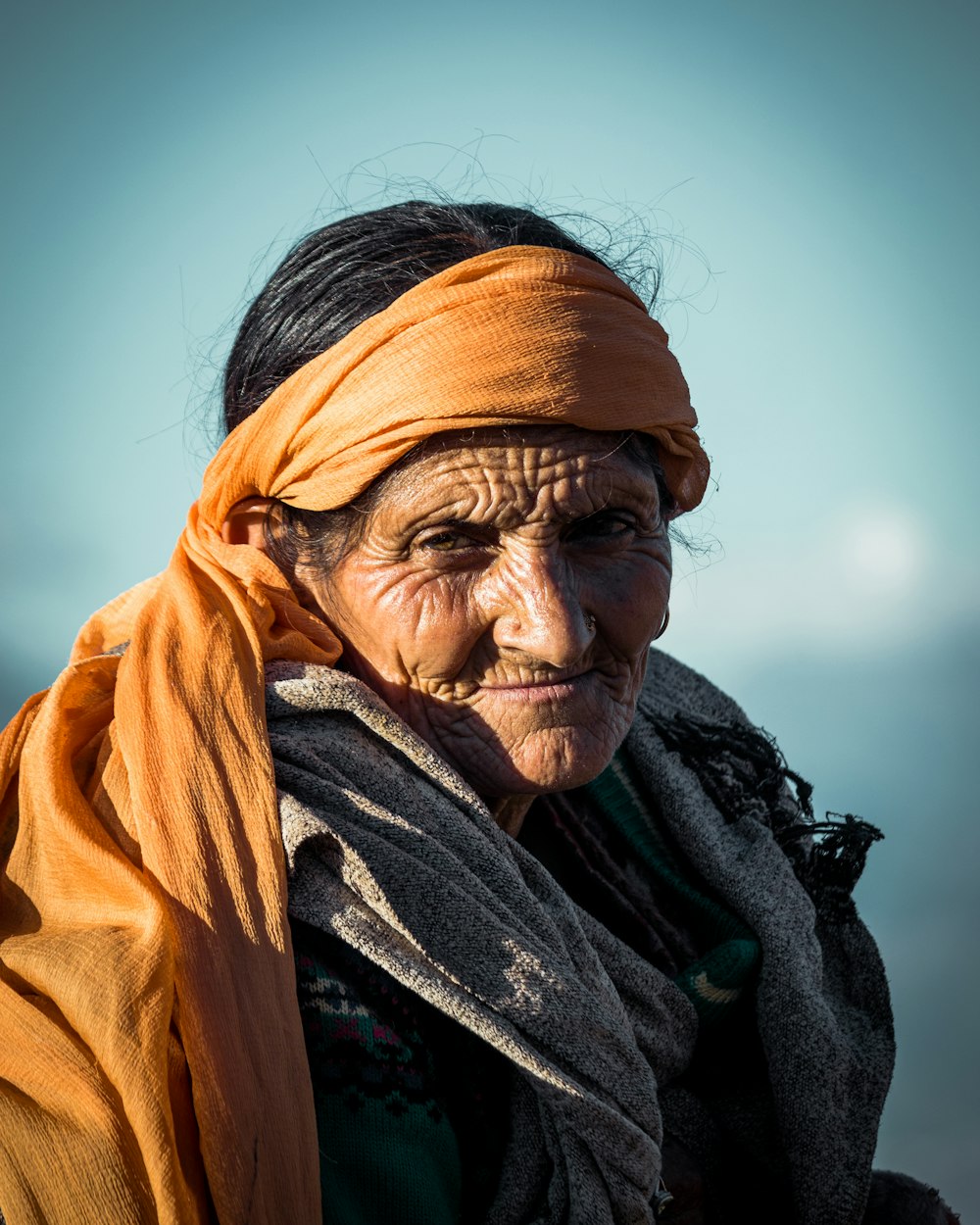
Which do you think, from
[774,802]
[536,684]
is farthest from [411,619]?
[774,802]

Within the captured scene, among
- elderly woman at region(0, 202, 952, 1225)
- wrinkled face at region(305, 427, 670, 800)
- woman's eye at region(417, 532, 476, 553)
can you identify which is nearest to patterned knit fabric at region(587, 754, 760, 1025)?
elderly woman at region(0, 202, 952, 1225)

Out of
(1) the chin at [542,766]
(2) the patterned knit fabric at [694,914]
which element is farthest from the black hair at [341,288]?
(2) the patterned knit fabric at [694,914]

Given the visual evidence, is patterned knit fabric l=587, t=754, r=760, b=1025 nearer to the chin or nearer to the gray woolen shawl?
the gray woolen shawl

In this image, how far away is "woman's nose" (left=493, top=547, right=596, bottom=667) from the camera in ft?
7.18

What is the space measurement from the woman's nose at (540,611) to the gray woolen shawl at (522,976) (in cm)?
26

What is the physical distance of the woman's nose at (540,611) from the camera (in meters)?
2.19

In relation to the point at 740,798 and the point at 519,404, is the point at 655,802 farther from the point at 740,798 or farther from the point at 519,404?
the point at 519,404

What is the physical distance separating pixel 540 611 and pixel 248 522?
63 centimetres

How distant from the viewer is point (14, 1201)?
160cm

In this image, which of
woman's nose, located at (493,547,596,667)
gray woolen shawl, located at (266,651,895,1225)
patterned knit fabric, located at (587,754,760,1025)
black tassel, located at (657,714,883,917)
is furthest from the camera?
black tassel, located at (657,714,883,917)

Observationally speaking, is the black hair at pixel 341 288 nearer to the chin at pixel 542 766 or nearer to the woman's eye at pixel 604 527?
the woman's eye at pixel 604 527

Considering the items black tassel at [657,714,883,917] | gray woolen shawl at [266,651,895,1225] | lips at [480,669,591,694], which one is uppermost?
black tassel at [657,714,883,917]

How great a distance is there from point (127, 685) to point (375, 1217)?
90 cm

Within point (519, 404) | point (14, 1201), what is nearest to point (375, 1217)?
point (14, 1201)
